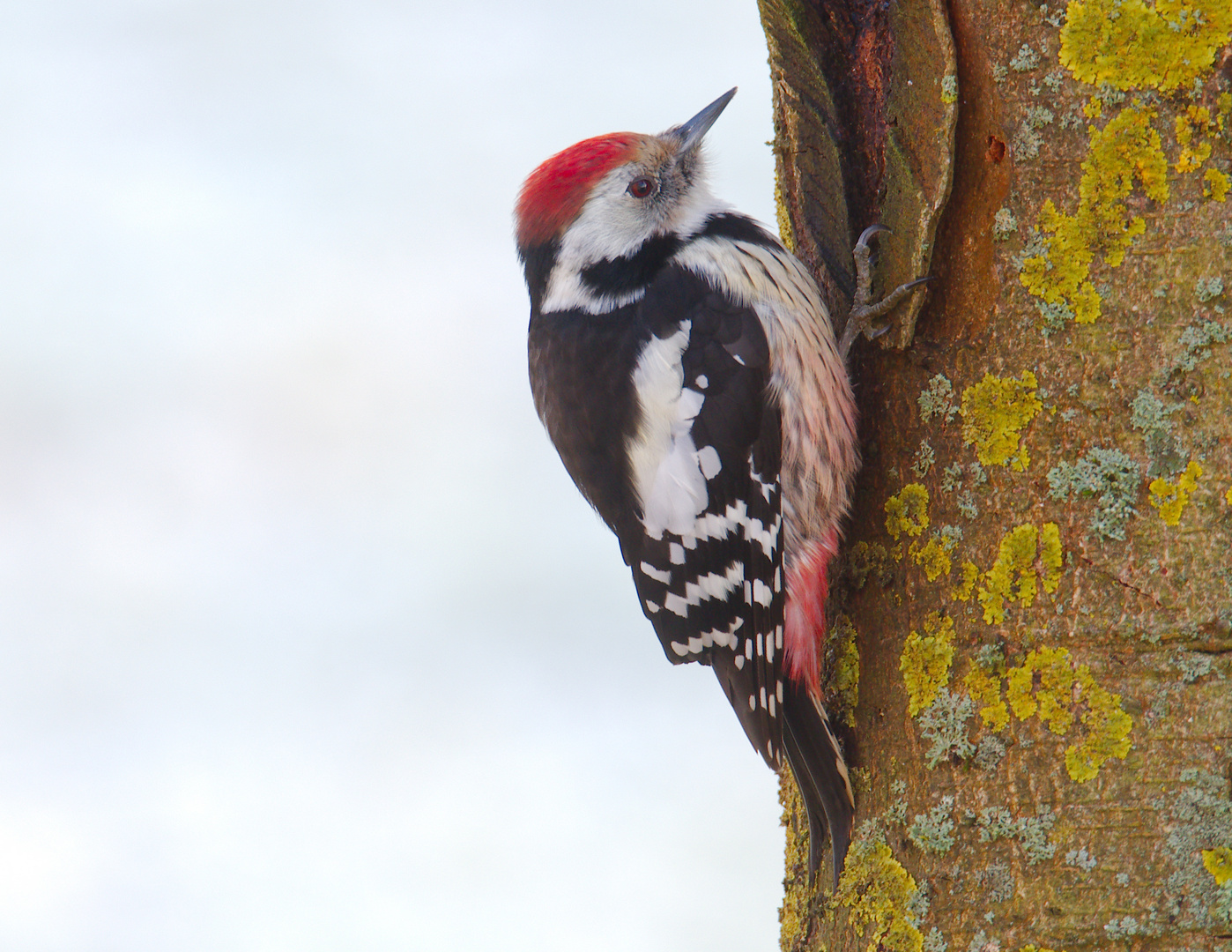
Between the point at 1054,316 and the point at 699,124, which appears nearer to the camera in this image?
the point at 1054,316

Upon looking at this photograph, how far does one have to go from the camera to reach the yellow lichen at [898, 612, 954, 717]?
1747 mm

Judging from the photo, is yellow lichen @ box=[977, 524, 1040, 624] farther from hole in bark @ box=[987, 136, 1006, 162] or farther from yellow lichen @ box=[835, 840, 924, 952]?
hole in bark @ box=[987, 136, 1006, 162]

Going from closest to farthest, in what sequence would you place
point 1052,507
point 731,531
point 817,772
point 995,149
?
point 1052,507 < point 995,149 < point 817,772 < point 731,531

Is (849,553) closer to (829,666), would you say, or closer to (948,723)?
(829,666)

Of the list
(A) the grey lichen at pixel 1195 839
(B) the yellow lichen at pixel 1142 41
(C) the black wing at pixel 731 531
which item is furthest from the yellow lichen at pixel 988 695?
(B) the yellow lichen at pixel 1142 41

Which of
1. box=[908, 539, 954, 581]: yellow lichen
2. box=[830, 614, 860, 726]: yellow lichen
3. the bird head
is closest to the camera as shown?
box=[908, 539, 954, 581]: yellow lichen

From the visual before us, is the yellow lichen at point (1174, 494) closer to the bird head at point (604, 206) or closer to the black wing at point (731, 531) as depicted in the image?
the black wing at point (731, 531)

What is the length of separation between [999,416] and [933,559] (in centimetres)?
25

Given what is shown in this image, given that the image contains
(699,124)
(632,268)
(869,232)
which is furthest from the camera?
(699,124)

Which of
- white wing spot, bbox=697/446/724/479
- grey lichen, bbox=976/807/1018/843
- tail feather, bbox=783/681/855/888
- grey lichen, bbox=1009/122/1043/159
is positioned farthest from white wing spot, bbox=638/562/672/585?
grey lichen, bbox=1009/122/1043/159

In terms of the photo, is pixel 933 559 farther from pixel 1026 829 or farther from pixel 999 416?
pixel 1026 829

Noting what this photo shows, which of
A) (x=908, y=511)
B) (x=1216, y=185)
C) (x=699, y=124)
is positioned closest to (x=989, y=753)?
(x=908, y=511)

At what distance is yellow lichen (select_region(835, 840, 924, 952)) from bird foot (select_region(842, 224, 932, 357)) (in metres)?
0.89

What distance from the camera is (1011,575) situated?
1.69 m
